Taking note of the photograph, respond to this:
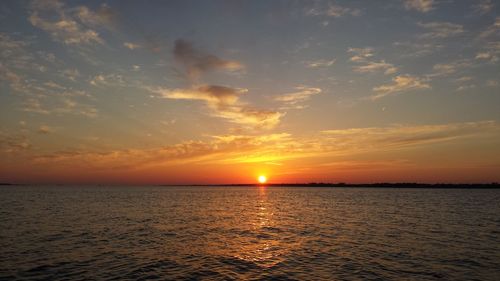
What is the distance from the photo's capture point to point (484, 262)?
1101 inches

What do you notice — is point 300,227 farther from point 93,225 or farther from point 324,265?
point 93,225

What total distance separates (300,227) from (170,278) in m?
29.9

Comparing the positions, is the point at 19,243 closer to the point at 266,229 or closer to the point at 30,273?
the point at 30,273

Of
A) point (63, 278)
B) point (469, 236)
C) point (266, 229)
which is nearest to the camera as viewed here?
point (63, 278)

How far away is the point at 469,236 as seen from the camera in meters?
41.6

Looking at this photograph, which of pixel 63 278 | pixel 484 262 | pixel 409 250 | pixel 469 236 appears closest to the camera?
pixel 63 278

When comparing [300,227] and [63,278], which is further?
[300,227]

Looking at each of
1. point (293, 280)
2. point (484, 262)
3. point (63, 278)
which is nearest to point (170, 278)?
point (63, 278)

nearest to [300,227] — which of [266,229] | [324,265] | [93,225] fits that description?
[266,229]

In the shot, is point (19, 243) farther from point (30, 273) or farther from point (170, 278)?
point (170, 278)

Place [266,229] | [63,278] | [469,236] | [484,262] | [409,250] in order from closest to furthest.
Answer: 1. [63,278]
2. [484,262]
3. [409,250]
4. [469,236]
5. [266,229]

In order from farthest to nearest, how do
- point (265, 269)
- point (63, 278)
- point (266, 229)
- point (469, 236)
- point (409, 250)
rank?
1. point (266, 229)
2. point (469, 236)
3. point (409, 250)
4. point (265, 269)
5. point (63, 278)

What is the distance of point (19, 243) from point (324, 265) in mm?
30733

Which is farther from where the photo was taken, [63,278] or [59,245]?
[59,245]
